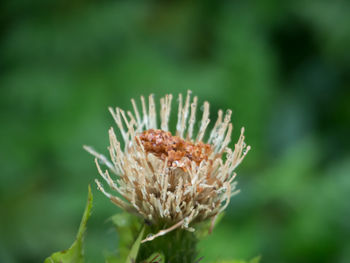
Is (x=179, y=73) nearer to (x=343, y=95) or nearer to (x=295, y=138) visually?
(x=295, y=138)

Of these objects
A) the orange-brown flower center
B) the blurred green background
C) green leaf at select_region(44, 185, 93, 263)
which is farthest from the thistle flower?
the blurred green background

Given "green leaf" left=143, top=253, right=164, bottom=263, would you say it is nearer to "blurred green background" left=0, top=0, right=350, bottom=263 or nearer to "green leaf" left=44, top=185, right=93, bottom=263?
"green leaf" left=44, top=185, right=93, bottom=263

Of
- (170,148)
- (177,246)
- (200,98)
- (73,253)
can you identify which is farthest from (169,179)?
(200,98)

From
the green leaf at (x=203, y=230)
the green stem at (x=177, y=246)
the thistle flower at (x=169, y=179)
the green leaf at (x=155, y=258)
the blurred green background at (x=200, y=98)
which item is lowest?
the green leaf at (x=155, y=258)

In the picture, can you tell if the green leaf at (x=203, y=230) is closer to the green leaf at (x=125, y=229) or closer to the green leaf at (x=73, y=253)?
the green leaf at (x=125, y=229)

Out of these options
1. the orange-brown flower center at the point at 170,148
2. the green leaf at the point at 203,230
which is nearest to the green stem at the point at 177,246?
the green leaf at the point at 203,230

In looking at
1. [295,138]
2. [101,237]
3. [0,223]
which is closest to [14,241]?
[0,223]
